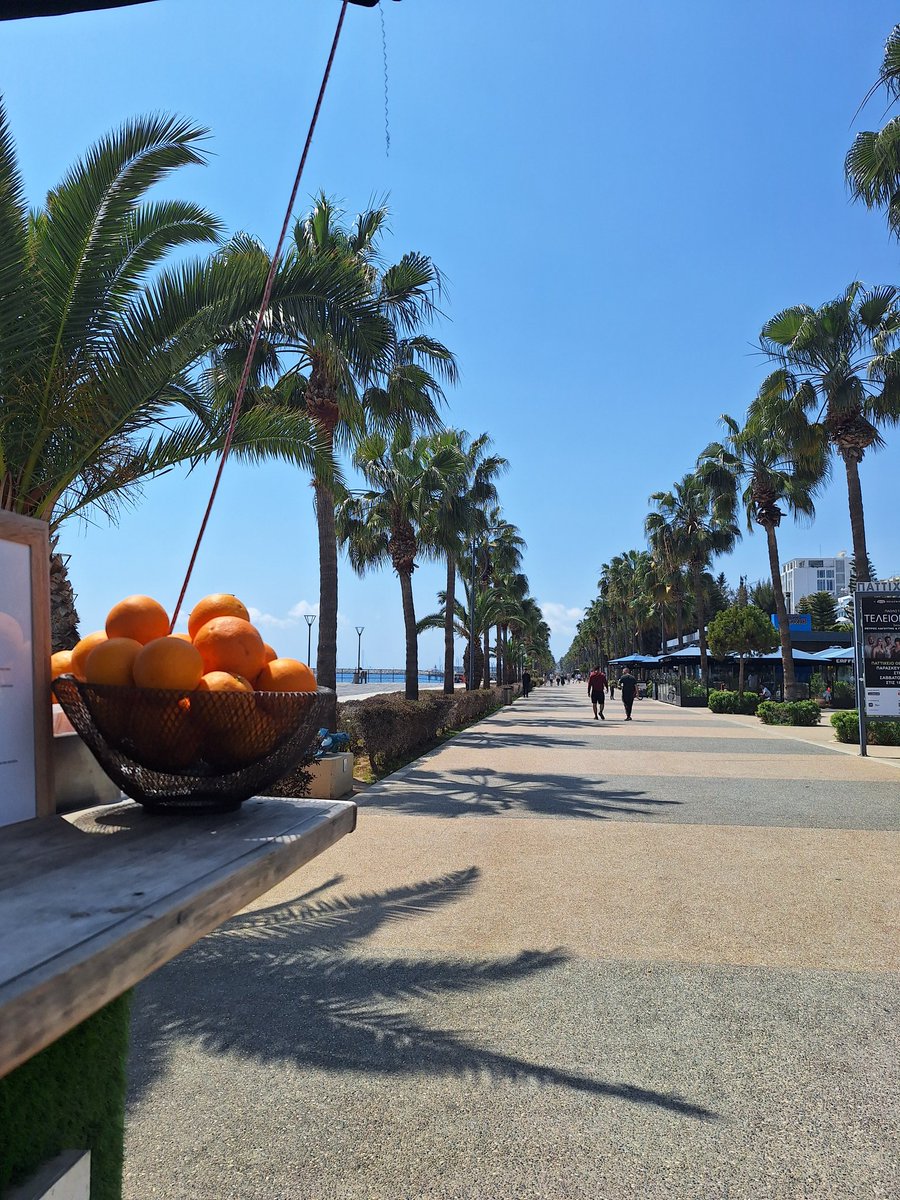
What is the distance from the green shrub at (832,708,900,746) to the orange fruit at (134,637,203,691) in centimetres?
1663

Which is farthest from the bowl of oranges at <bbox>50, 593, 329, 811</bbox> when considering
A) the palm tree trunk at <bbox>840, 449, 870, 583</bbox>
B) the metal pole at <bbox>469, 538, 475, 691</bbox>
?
the metal pole at <bbox>469, 538, 475, 691</bbox>

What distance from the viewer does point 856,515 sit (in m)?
18.3

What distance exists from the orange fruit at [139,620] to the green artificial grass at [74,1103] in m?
0.66

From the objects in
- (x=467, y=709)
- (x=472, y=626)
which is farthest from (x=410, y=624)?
(x=472, y=626)

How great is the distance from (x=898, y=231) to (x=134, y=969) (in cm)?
1560

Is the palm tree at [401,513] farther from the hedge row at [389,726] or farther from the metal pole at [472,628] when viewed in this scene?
the metal pole at [472,628]

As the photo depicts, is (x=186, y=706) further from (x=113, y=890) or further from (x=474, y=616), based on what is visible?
(x=474, y=616)

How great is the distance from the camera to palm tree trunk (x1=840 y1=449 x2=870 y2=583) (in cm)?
1794

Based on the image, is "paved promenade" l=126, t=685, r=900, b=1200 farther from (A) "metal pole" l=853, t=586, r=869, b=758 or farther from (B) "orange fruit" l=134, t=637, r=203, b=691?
(A) "metal pole" l=853, t=586, r=869, b=758

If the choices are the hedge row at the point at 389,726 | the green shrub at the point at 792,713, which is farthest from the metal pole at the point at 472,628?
the hedge row at the point at 389,726

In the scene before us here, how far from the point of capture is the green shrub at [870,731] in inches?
646

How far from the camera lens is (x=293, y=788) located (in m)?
8.45

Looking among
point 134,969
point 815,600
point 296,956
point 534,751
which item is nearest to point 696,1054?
point 296,956

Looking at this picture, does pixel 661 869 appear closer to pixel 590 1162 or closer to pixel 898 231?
pixel 590 1162
